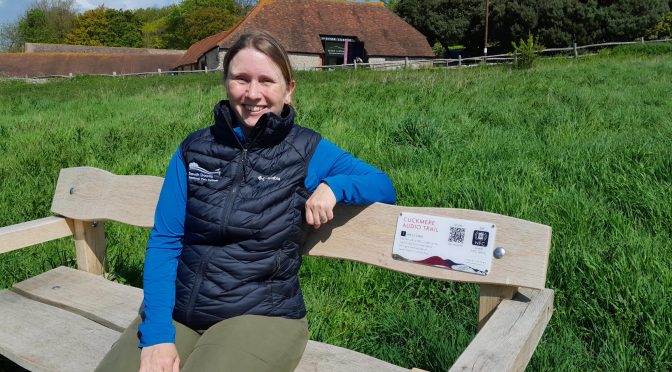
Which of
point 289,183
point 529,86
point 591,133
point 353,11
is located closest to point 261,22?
point 353,11

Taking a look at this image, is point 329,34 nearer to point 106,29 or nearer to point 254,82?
point 254,82

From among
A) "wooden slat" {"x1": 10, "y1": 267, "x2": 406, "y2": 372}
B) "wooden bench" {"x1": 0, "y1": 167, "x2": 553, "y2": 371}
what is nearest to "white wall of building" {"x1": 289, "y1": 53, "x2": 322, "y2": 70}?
"wooden bench" {"x1": 0, "y1": 167, "x2": 553, "y2": 371}

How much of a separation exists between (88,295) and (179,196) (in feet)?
3.66

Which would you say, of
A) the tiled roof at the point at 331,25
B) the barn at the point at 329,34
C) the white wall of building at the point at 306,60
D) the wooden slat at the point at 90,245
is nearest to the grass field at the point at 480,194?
the wooden slat at the point at 90,245

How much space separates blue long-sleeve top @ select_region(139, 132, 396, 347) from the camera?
192 cm

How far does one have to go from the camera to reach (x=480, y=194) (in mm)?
3637

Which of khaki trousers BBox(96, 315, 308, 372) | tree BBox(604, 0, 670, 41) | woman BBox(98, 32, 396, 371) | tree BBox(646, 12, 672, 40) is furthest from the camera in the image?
tree BBox(646, 12, 672, 40)

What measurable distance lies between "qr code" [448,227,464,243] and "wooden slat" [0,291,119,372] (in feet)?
4.67

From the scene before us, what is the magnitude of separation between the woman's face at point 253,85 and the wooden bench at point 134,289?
19.9 inches

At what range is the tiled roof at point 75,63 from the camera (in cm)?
5050

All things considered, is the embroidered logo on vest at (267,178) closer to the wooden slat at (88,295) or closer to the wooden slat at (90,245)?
the wooden slat at (88,295)

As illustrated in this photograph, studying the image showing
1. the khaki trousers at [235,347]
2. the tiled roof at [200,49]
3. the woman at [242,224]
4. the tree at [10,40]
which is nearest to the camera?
the khaki trousers at [235,347]

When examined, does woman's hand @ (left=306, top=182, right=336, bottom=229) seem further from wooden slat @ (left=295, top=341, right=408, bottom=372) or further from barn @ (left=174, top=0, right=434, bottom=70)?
barn @ (left=174, top=0, right=434, bottom=70)

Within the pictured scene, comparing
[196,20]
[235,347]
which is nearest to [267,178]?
Answer: [235,347]
